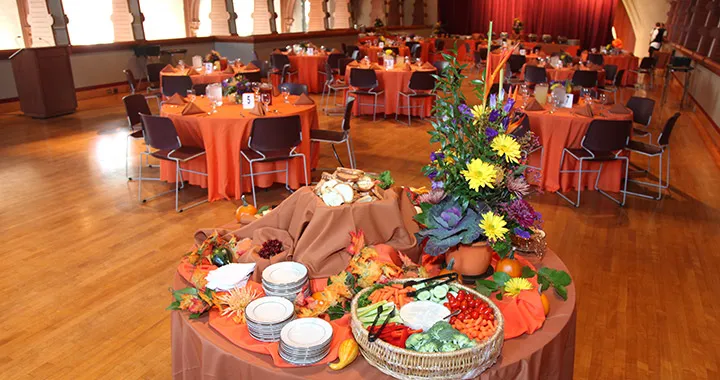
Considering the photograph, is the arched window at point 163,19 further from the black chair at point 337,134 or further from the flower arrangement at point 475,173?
the flower arrangement at point 475,173

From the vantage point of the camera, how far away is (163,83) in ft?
23.5

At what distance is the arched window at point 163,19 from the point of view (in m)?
12.6

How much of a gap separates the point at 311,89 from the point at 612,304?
8.40 metres

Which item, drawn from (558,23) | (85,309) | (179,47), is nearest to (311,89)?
(179,47)

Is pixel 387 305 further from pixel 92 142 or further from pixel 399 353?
pixel 92 142

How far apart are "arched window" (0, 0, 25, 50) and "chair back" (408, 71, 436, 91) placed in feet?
23.1

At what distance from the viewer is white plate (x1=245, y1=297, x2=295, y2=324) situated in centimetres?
174

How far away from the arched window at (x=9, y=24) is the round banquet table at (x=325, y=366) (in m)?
9.89

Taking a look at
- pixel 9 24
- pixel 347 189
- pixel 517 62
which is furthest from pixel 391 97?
pixel 9 24

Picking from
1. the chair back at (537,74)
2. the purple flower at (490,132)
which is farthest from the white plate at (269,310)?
the chair back at (537,74)

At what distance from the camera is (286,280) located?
6.46ft

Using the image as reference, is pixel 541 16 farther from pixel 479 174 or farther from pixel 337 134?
pixel 479 174

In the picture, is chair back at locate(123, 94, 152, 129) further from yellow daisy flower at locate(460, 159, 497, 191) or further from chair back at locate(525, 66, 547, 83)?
chair back at locate(525, 66, 547, 83)

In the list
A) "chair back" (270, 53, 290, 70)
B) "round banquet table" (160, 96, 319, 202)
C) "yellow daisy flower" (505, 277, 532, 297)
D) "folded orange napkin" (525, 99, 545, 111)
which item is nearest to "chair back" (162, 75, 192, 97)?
"round banquet table" (160, 96, 319, 202)
